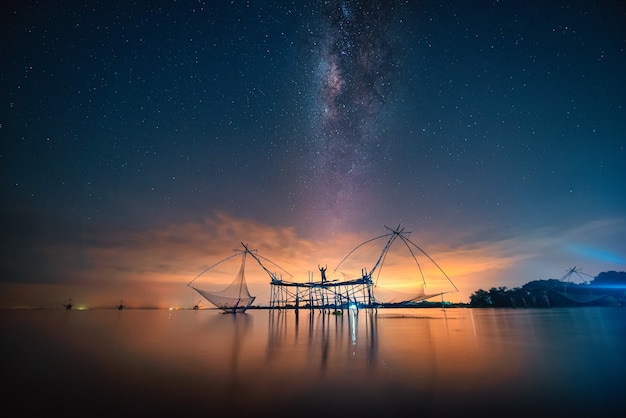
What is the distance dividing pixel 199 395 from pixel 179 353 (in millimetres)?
10113

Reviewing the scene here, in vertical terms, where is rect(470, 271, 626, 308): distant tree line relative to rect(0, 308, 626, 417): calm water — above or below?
above

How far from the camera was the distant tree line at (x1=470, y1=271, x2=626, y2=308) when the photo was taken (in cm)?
13238

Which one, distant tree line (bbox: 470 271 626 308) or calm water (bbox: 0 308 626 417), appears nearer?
calm water (bbox: 0 308 626 417)

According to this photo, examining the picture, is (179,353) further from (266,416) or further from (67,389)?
(266,416)

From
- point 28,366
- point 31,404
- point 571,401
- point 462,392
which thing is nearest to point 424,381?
point 462,392

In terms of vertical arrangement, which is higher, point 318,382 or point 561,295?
point 561,295

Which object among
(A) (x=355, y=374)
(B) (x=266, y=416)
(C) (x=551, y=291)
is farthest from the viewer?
(C) (x=551, y=291)

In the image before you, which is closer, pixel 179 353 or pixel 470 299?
pixel 179 353

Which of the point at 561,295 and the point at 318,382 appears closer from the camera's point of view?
the point at 318,382

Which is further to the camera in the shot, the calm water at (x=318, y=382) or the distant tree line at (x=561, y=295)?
the distant tree line at (x=561, y=295)

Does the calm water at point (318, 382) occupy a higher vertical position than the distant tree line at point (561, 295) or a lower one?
lower

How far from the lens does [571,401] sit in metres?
8.85

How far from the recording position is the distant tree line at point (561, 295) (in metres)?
132

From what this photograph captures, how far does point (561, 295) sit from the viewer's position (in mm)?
127438
